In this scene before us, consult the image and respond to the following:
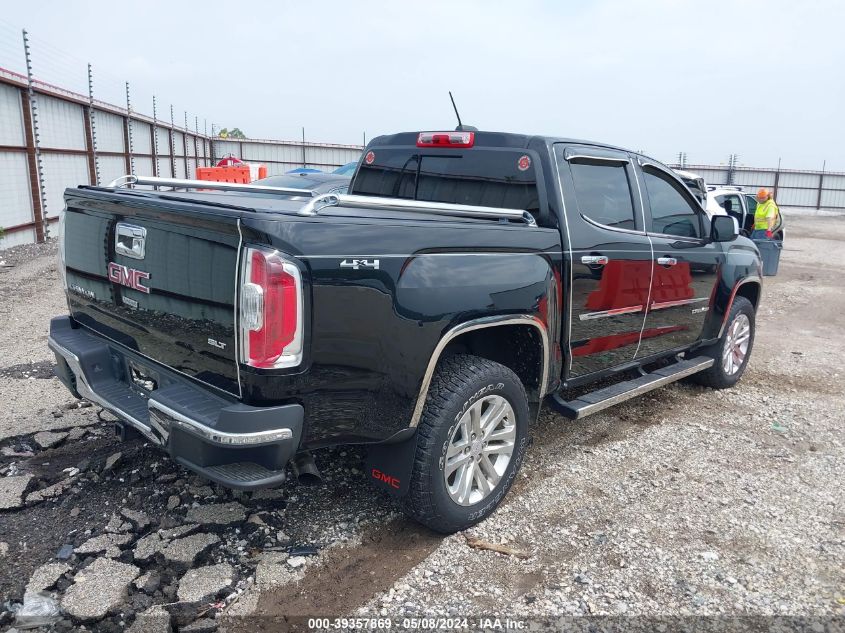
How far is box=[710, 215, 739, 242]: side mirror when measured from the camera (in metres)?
4.93

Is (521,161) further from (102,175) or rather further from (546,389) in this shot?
(102,175)

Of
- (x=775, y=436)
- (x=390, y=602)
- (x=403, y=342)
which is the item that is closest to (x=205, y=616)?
(x=390, y=602)

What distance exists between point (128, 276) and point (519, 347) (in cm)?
201

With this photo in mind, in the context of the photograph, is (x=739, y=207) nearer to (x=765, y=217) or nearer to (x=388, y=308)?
(x=765, y=217)

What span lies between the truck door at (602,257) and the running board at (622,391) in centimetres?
16

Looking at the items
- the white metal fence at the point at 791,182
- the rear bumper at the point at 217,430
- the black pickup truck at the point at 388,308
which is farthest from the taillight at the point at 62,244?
the white metal fence at the point at 791,182

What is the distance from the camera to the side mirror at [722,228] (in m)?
4.93

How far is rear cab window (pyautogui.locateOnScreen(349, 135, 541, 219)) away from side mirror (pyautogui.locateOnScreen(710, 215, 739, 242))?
196cm

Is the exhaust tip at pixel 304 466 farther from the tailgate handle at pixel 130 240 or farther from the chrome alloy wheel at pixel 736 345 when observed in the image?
the chrome alloy wheel at pixel 736 345

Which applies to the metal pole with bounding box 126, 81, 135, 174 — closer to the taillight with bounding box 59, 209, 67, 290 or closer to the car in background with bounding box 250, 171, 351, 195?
the car in background with bounding box 250, 171, 351, 195

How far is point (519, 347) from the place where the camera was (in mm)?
3629

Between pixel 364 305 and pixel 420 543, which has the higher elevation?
pixel 364 305

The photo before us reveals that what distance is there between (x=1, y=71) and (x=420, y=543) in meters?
11.2

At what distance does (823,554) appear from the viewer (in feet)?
10.7
